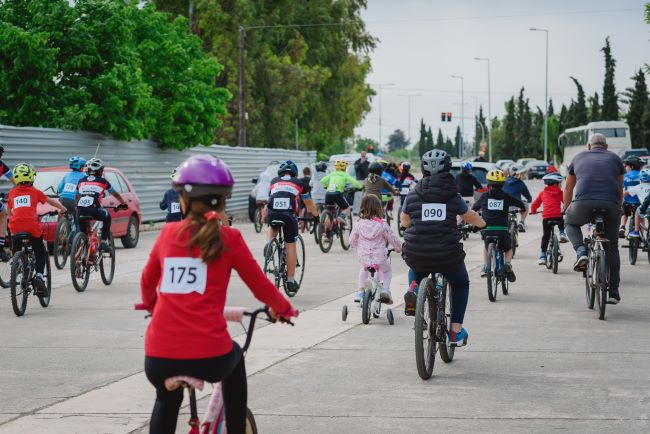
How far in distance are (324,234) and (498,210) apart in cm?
798

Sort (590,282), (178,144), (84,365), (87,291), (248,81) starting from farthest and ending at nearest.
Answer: (248,81) < (178,144) < (87,291) < (590,282) < (84,365)

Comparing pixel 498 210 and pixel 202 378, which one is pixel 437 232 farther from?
pixel 498 210

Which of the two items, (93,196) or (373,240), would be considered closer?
(373,240)

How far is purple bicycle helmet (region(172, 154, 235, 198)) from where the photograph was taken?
4.47 metres

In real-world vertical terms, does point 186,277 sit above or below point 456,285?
above

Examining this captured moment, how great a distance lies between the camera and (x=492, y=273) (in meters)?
13.5

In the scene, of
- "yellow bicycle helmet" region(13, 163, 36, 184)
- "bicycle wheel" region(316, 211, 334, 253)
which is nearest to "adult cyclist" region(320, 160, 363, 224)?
"bicycle wheel" region(316, 211, 334, 253)

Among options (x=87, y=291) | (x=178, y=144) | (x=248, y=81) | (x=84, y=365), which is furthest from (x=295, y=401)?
(x=248, y=81)

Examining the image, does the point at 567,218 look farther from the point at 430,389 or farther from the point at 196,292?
the point at 196,292

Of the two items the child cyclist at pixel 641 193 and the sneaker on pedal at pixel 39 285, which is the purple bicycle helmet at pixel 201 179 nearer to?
the sneaker on pedal at pixel 39 285

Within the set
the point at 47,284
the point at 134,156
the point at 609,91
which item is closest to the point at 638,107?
the point at 609,91

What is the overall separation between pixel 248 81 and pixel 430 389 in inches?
1757

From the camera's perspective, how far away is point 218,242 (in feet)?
14.7

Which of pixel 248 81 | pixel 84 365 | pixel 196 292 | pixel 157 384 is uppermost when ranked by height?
pixel 248 81
